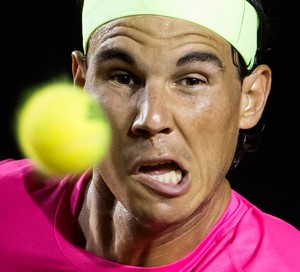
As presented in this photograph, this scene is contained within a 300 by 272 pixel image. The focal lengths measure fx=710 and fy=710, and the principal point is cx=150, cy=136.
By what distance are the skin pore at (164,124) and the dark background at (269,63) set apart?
1.54 feet

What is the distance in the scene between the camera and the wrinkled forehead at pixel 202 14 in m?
1.53

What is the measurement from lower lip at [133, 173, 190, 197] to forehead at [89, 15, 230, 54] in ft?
0.92

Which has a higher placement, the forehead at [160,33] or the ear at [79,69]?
the forehead at [160,33]

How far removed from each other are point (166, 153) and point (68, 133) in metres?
0.25

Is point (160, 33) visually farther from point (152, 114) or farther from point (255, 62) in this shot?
point (255, 62)

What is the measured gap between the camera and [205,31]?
155 centimetres

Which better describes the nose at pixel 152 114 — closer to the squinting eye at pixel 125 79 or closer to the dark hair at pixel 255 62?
the squinting eye at pixel 125 79

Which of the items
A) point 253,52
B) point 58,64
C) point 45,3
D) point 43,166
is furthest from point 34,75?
point 253,52

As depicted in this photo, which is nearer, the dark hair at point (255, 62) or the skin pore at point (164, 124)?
the skin pore at point (164, 124)

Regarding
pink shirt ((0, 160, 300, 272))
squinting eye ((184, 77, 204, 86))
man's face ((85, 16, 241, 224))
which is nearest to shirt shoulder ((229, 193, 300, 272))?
pink shirt ((0, 160, 300, 272))

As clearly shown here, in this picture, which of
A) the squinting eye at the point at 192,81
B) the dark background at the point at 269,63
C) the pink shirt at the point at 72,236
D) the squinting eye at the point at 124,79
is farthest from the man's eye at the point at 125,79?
the dark background at the point at 269,63

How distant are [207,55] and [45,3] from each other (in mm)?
837

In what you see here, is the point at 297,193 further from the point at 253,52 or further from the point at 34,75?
the point at 34,75

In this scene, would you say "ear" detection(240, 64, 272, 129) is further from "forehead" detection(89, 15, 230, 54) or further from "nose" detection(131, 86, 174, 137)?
"nose" detection(131, 86, 174, 137)
